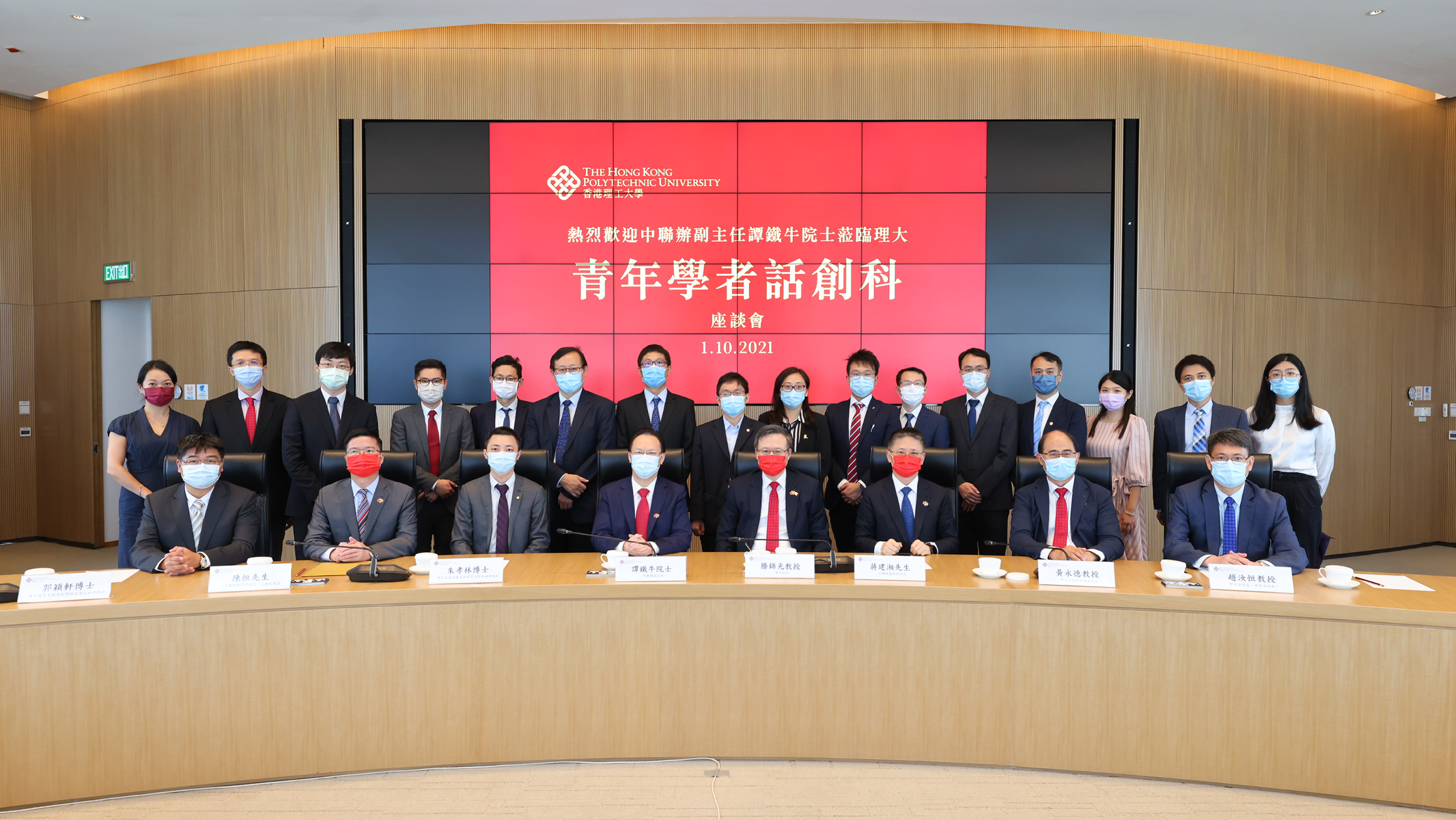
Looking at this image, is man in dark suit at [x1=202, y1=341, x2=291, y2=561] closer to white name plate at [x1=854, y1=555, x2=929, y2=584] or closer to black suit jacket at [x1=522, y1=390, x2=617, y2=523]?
black suit jacket at [x1=522, y1=390, x2=617, y2=523]

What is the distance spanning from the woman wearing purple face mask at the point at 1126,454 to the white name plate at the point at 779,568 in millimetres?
2001

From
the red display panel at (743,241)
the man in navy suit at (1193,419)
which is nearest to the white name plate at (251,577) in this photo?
the red display panel at (743,241)

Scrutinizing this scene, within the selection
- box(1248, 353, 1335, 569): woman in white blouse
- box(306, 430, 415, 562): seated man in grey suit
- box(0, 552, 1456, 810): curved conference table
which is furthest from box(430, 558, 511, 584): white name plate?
box(1248, 353, 1335, 569): woman in white blouse

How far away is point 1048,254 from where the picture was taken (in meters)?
5.19

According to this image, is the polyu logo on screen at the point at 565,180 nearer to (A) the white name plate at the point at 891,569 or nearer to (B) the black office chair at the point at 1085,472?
(B) the black office chair at the point at 1085,472

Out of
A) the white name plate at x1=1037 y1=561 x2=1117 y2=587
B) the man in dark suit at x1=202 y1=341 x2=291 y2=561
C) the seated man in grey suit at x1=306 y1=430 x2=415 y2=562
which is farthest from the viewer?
the man in dark suit at x1=202 y1=341 x2=291 y2=561

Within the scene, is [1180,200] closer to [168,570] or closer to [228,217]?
[168,570]

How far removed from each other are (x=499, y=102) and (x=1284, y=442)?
4.71 meters

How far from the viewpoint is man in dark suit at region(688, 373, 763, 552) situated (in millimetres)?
3928

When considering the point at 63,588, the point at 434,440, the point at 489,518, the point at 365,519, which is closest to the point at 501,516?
the point at 489,518

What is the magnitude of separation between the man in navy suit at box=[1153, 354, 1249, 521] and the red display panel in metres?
1.47

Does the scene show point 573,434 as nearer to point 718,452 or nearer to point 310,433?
point 718,452

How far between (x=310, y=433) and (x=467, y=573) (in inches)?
66.3

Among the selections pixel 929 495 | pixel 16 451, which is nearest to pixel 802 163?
pixel 929 495
